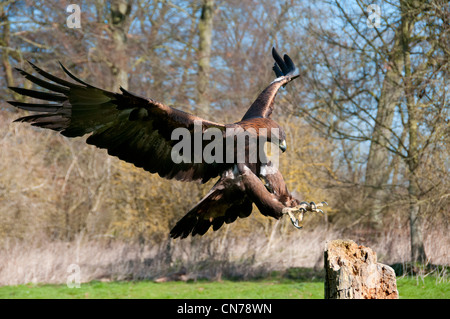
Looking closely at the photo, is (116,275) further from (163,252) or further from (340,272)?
(340,272)

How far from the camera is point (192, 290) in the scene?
9719 mm

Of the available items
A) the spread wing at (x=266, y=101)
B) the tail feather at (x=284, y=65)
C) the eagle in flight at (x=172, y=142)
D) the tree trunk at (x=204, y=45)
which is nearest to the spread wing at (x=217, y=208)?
the eagle in flight at (x=172, y=142)

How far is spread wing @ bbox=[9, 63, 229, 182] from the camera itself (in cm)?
409

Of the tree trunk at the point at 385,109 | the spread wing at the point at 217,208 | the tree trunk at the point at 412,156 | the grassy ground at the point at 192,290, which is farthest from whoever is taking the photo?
the tree trunk at the point at 385,109

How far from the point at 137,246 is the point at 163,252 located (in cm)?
74

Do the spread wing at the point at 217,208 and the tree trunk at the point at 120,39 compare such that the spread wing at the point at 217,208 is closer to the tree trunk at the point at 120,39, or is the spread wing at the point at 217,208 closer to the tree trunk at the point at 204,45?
the tree trunk at the point at 204,45

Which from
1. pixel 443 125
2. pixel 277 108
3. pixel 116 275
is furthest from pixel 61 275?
pixel 443 125

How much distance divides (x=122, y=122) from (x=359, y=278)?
245 centimetres

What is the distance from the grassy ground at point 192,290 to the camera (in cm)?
855

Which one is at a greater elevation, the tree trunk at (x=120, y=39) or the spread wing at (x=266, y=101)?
the tree trunk at (x=120, y=39)

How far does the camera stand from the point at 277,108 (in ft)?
46.1

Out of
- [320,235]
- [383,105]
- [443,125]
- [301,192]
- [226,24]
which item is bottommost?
[320,235]

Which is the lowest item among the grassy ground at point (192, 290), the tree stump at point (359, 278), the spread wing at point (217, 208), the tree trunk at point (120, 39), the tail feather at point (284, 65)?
the grassy ground at point (192, 290)

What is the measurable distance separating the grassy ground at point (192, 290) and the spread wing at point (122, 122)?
4.44 meters
